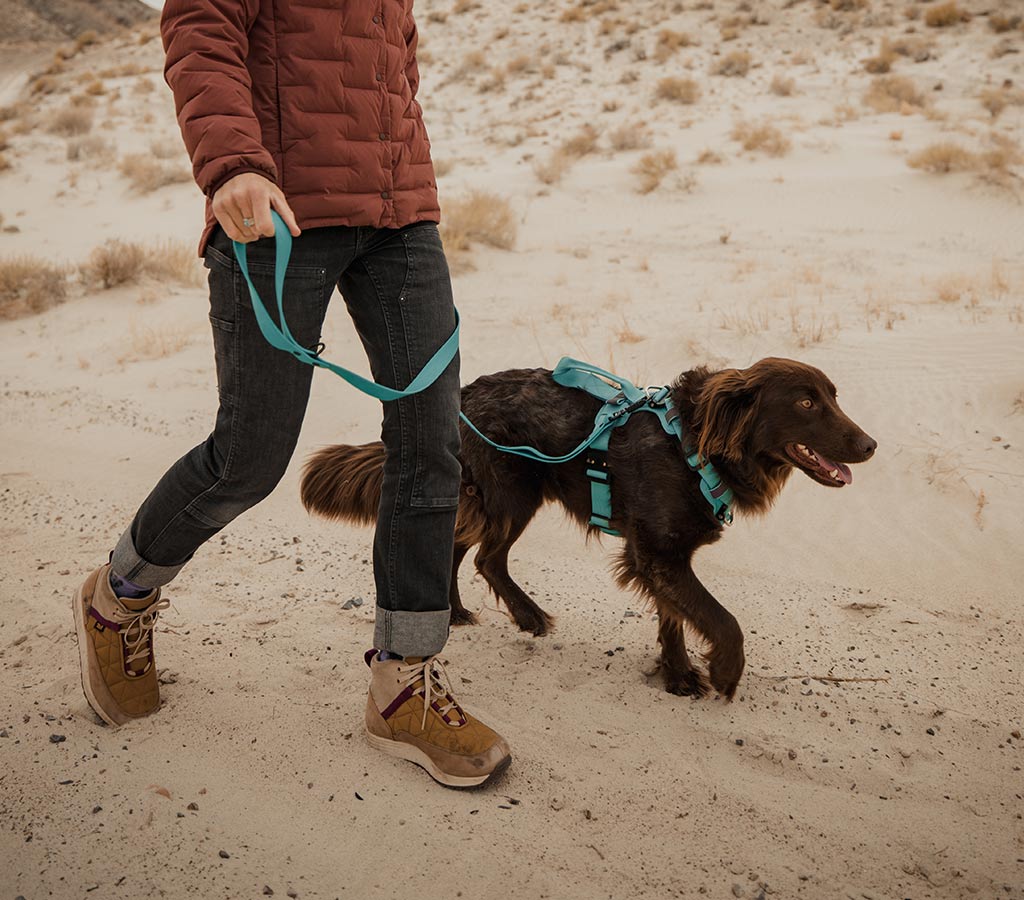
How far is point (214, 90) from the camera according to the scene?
1908 millimetres

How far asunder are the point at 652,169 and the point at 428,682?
1112 cm

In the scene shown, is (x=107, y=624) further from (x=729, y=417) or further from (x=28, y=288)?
(x=28, y=288)

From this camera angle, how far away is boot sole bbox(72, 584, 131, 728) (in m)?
2.59

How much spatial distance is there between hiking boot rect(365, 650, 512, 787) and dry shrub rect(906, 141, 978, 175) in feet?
38.3

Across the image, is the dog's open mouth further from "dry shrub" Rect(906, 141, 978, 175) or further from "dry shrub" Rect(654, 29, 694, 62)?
"dry shrub" Rect(654, 29, 694, 62)

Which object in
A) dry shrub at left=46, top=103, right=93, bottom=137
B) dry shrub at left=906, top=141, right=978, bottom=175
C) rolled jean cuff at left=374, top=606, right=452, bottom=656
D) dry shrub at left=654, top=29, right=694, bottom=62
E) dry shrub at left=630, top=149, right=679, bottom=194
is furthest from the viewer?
dry shrub at left=654, top=29, right=694, bottom=62

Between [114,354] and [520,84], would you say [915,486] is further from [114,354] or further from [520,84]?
[520,84]

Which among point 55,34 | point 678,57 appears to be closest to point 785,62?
point 678,57

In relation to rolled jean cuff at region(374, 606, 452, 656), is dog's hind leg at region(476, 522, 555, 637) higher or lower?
lower

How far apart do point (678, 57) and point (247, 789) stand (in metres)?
19.8

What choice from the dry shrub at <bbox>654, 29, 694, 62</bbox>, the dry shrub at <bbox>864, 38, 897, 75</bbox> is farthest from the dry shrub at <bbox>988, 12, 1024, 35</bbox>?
the dry shrub at <bbox>654, 29, 694, 62</bbox>

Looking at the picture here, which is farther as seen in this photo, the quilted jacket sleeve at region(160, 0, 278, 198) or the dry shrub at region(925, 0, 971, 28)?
the dry shrub at region(925, 0, 971, 28)

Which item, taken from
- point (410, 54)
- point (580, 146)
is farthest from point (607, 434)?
point (580, 146)

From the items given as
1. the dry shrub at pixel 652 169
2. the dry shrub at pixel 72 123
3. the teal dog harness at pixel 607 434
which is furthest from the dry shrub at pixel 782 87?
the teal dog harness at pixel 607 434
